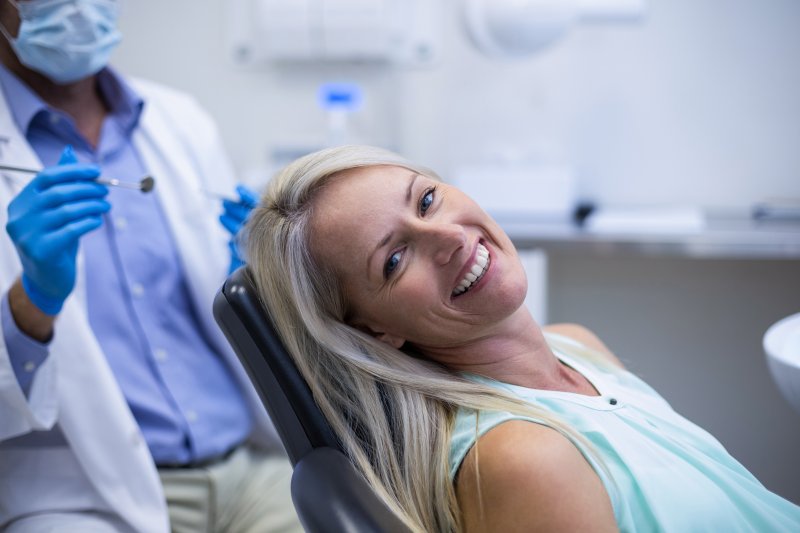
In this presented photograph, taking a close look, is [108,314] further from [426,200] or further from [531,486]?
[531,486]

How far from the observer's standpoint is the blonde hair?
985 millimetres

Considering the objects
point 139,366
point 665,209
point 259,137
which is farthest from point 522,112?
point 139,366

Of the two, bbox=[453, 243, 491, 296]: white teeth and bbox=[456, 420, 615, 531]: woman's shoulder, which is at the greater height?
bbox=[453, 243, 491, 296]: white teeth

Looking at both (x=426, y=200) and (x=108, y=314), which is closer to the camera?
(x=426, y=200)

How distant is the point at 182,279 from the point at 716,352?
1.56 m

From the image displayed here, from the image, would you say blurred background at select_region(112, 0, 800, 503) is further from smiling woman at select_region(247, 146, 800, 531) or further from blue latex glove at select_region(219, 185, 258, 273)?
smiling woman at select_region(247, 146, 800, 531)

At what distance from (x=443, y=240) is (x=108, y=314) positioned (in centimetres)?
80

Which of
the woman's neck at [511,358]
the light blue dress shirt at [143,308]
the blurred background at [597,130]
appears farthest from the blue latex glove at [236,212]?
the blurred background at [597,130]

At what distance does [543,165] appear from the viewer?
91.7 inches

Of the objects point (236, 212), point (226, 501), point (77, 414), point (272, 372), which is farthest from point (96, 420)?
point (272, 372)

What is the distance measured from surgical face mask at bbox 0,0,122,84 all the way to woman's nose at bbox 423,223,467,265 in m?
0.84

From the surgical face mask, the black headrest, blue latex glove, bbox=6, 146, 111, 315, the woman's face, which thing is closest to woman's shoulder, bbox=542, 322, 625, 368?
the woman's face

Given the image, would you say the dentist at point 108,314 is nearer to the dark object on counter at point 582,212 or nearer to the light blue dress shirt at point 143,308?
the light blue dress shirt at point 143,308

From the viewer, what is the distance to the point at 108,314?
1542mm
